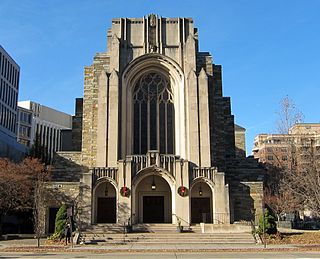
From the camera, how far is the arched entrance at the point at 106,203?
123 ft

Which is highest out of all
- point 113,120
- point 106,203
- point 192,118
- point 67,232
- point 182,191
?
point 192,118

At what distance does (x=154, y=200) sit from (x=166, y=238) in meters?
8.82

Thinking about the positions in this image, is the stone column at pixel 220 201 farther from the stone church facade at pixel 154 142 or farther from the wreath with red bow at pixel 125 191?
the wreath with red bow at pixel 125 191

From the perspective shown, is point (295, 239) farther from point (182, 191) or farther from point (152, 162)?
point (152, 162)

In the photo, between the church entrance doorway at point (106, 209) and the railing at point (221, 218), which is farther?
the church entrance doorway at point (106, 209)

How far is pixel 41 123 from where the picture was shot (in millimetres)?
125250

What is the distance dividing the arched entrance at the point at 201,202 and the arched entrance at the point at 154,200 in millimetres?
2250

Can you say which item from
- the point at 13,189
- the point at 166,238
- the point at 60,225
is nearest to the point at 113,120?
the point at 13,189

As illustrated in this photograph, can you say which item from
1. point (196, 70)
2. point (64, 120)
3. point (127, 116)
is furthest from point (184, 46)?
point (64, 120)

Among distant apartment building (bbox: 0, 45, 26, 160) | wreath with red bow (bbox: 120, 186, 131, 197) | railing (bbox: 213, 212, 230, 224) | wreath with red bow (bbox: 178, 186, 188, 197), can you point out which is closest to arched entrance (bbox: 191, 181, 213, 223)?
railing (bbox: 213, 212, 230, 224)

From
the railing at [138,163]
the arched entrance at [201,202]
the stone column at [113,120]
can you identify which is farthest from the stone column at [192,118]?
the stone column at [113,120]

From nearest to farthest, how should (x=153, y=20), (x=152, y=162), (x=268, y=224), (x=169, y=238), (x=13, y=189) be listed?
(x=268, y=224)
(x=169, y=238)
(x=13, y=189)
(x=152, y=162)
(x=153, y=20)

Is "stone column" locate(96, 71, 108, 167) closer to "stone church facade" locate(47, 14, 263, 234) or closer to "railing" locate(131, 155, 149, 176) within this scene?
"stone church facade" locate(47, 14, 263, 234)

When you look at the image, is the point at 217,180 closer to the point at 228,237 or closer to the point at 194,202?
the point at 194,202
